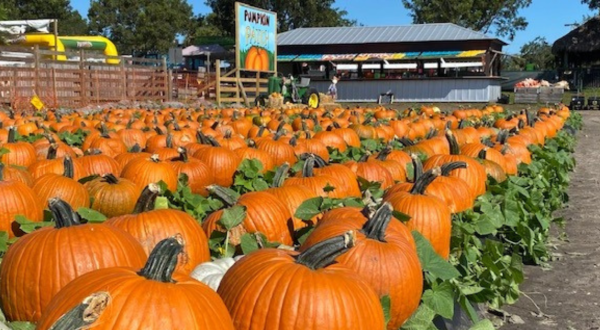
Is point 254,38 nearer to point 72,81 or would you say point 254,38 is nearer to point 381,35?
point 72,81

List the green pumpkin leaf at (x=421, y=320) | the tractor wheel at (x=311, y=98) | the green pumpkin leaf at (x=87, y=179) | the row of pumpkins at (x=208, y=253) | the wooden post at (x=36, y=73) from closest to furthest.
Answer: the row of pumpkins at (x=208, y=253) < the green pumpkin leaf at (x=421, y=320) < the green pumpkin leaf at (x=87, y=179) < the wooden post at (x=36, y=73) < the tractor wheel at (x=311, y=98)

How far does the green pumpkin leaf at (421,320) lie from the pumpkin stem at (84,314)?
6.20ft

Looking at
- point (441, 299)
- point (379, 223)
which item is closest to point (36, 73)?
point (379, 223)

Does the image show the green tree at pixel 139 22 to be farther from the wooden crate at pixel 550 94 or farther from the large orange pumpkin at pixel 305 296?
the large orange pumpkin at pixel 305 296

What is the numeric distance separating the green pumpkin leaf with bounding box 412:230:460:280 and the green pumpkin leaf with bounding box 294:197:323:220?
633mm

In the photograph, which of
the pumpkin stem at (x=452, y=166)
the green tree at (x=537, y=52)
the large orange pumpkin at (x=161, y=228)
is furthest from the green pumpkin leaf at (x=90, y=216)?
the green tree at (x=537, y=52)

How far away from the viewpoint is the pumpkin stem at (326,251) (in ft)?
7.97

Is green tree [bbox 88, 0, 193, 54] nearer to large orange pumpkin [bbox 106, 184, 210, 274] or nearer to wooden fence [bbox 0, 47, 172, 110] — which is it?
wooden fence [bbox 0, 47, 172, 110]

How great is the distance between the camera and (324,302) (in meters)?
2.48

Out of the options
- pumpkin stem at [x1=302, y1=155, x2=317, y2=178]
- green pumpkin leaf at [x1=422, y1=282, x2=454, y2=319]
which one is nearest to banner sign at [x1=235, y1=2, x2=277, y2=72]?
pumpkin stem at [x1=302, y1=155, x2=317, y2=178]

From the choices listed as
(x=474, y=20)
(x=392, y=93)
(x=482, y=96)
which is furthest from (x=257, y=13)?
(x=474, y=20)

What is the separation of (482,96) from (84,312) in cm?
3875

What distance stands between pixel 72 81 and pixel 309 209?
21.1 metres

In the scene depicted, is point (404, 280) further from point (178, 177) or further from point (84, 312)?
point (178, 177)
